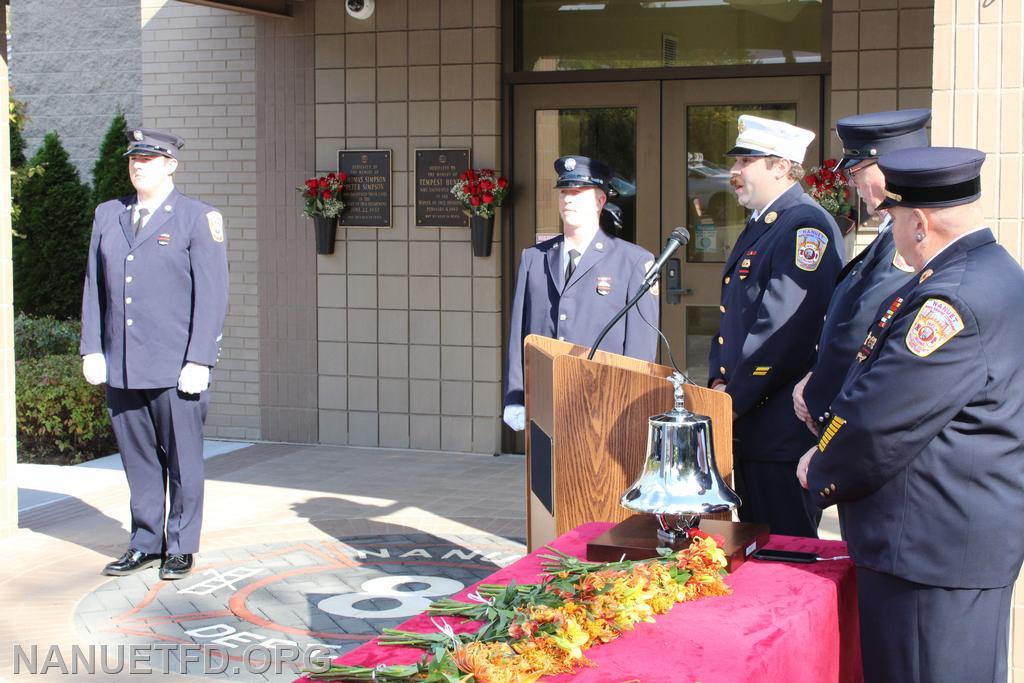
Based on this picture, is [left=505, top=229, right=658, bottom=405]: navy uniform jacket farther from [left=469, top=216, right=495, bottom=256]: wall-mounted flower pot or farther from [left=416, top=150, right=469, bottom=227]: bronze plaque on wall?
[left=416, top=150, right=469, bottom=227]: bronze plaque on wall

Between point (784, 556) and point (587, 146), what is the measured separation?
5.80 metres

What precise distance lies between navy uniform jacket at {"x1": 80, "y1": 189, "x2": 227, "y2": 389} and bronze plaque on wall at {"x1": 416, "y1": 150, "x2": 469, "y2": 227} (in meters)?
3.01

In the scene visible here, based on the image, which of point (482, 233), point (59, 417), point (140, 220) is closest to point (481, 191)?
point (482, 233)

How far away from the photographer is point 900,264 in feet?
11.6

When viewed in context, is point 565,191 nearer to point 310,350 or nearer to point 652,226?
point 652,226

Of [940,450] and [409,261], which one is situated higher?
[409,261]

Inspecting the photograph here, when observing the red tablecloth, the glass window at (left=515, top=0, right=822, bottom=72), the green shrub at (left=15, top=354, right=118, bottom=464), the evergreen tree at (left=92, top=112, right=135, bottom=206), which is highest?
the glass window at (left=515, top=0, right=822, bottom=72)

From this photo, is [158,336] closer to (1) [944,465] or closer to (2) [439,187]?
(2) [439,187]

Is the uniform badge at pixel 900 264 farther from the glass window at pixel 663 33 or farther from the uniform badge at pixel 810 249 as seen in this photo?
the glass window at pixel 663 33

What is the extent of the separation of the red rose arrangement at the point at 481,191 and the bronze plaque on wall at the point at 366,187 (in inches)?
25.4

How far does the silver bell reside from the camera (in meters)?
2.83

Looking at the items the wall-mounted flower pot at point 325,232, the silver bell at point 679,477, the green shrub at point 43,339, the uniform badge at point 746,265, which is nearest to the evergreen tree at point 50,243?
the green shrub at point 43,339

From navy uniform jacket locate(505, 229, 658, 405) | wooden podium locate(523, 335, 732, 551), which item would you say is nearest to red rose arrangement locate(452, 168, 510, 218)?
navy uniform jacket locate(505, 229, 658, 405)

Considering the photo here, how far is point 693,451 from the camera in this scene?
2.89 m
